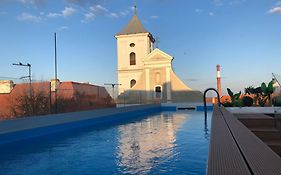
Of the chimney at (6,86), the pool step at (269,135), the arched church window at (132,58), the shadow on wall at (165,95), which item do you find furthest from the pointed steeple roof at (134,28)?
the pool step at (269,135)

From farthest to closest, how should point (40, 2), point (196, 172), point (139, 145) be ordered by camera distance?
point (40, 2), point (139, 145), point (196, 172)

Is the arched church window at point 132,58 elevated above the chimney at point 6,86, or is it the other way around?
the arched church window at point 132,58

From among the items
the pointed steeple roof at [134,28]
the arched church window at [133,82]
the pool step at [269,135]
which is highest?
the pointed steeple roof at [134,28]

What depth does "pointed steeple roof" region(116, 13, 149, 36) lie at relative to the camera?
32.2m

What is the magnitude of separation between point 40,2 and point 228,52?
14.3 meters

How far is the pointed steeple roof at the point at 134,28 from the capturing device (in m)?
32.2

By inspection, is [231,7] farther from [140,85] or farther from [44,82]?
[140,85]

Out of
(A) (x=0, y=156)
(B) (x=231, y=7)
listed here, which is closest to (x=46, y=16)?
(B) (x=231, y=7)

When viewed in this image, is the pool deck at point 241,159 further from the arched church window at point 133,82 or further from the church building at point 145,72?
the arched church window at point 133,82

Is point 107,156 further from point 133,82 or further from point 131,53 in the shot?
point 131,53

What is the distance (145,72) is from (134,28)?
22.3 ft

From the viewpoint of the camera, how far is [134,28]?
32938 millimetres

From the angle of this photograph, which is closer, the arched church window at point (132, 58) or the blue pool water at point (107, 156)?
the blue pool water at point (107, 156)

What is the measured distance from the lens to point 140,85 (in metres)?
29.3
